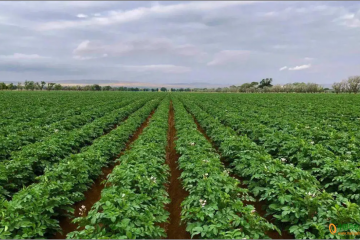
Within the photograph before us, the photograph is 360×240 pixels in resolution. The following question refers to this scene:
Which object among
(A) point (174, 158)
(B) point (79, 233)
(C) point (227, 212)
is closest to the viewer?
(B) point (79, 233)

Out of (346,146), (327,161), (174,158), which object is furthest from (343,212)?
(174,158)

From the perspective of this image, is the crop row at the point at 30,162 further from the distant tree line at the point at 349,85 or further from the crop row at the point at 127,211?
the distant tree line at the point at 349,85

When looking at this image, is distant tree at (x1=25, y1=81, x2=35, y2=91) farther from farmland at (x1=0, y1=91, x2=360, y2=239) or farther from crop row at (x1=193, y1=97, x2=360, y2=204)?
crop row at (x1=193, y1=97, x2=360, y2=204)

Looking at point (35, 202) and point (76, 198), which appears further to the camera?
point (76, 198)

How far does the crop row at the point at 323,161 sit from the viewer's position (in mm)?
4750

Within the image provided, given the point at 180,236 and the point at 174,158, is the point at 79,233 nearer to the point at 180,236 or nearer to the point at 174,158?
the point at 180,236

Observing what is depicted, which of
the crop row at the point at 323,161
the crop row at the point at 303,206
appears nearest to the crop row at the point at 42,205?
the crop row at the point at 303,206

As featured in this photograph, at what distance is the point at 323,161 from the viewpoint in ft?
19.8

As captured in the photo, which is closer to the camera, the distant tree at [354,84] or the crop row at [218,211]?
the crop row at [218,211]

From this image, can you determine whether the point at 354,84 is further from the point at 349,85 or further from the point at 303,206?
the point at 303,206

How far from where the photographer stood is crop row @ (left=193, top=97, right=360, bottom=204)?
187 inches

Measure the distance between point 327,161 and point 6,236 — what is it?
672 centimetres

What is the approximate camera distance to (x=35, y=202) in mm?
3801

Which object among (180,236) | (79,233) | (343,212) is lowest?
(180,236)
